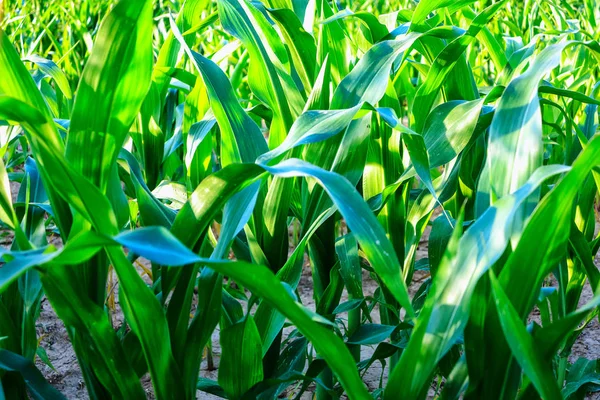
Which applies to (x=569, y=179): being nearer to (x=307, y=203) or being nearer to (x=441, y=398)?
(x=441, y=398)

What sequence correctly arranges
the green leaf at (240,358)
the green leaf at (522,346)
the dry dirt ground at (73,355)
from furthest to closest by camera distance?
1. the dry dirt ground at (73,355)
2. the green leaf at (240,358)
3. the green leaf at (522,346)

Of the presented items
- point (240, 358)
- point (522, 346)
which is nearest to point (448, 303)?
point (522, 346)

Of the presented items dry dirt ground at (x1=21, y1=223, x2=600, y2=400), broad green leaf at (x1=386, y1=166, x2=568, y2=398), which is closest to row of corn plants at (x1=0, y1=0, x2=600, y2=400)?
broad green leaf at (x1=386, y1=166, x2=568, y2=398)

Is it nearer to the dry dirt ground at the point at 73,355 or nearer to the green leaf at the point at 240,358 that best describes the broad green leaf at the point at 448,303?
the green leaf at the point at 240,358

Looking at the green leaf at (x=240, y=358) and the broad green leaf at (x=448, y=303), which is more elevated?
the broad green leaf at (x=448, y=303)

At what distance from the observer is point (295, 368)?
88 cm

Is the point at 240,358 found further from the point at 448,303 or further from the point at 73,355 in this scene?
the point at 73,355

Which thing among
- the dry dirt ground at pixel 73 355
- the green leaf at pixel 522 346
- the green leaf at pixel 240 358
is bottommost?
the dry dirt ground at pixel 73 355

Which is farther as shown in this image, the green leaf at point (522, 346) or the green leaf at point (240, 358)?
the green leaf at point (240, 358)

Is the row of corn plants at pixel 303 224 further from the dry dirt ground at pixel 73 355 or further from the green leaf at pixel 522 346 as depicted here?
the dry dirt ground at pixel 73 355

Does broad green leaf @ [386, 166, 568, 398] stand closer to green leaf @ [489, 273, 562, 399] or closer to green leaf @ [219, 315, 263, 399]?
Result: green leaf @ [489, 273, 562, 399]

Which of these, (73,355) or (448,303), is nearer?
(448,303)

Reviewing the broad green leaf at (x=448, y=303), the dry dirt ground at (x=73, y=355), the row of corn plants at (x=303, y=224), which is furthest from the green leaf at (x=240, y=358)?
the dry dirt ground at (x=73, y=355)

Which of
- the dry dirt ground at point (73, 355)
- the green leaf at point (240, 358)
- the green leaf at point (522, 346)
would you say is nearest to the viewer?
the green leaf at point (522, 346)
